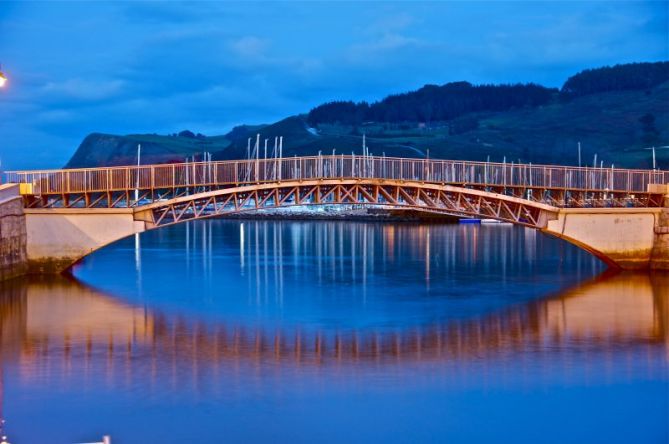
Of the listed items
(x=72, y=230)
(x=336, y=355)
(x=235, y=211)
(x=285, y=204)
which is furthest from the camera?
(x=285, y=204)

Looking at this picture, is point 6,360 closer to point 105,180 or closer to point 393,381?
point 393,381

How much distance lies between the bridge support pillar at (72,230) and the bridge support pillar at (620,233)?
19214 millimetres

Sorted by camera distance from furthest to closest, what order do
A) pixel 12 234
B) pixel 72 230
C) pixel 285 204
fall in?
pixel 285 204
pixel 72 230
pixel 12 234

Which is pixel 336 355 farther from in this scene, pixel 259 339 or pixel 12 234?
pixel 12 234

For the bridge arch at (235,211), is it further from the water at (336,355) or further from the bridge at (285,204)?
the water at (336,355)

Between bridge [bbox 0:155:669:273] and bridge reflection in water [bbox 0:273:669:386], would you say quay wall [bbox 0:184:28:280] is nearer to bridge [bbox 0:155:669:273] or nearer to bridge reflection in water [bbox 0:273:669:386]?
bridge [bbox 0:155:669:273]

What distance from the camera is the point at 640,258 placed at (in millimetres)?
48844

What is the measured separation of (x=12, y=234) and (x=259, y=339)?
609 inches

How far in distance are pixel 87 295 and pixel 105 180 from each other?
25.7 ft

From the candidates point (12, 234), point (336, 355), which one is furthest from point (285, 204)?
point (336, 355)

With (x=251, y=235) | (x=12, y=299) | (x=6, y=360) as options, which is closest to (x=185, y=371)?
(x=6, y=360)

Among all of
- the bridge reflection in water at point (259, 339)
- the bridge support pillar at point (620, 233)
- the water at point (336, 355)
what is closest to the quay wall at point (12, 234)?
the water at point (336, 355)

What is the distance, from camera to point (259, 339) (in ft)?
103

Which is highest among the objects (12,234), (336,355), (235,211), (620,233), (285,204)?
(285,204)
